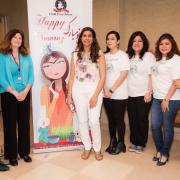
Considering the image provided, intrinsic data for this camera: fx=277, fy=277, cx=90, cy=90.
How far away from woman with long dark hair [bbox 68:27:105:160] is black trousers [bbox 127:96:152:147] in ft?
1.64

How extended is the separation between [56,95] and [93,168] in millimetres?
971

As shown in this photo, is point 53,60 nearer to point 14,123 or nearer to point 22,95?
point 22,95

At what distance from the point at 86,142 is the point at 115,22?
194cm

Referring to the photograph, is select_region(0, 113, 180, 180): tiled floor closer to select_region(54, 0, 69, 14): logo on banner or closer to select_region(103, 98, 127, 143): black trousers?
select_region(103, 98, 127, 143): black trousers

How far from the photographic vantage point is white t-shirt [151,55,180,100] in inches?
112

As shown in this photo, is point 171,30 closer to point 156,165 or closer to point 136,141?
point 136,141

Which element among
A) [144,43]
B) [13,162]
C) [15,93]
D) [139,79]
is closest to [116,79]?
[139,79]

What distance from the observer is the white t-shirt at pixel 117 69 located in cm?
318

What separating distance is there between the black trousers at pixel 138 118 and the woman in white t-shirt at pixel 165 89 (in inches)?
9.8

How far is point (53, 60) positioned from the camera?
130 inches

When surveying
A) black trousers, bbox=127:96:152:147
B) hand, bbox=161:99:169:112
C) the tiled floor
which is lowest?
the tiled floor

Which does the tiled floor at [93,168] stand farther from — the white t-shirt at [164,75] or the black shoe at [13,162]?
the white t-shirt at [164,75]

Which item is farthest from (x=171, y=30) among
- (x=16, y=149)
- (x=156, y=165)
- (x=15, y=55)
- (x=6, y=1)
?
(x=6, y=1)

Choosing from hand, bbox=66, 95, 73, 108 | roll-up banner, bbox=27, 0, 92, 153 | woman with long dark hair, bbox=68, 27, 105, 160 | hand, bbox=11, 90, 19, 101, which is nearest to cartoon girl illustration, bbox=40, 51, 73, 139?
roll-up banner, bbox=27, 0, 92, 153
